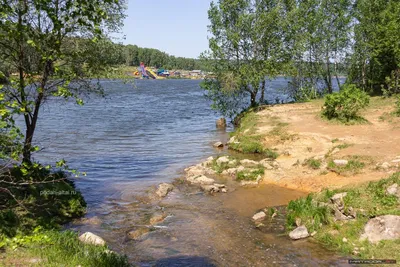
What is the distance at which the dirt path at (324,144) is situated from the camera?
53.8 feet

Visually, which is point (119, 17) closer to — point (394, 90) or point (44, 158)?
point (44, 158)

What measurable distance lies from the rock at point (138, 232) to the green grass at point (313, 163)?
9364mm

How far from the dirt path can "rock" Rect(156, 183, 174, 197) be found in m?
4.76

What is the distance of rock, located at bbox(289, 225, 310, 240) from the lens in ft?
38.0

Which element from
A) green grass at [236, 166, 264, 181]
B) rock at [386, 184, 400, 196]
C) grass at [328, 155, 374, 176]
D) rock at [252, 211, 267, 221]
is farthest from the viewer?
green grass at [236, 166, 264, 181]

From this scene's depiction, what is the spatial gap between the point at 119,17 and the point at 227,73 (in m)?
18.1

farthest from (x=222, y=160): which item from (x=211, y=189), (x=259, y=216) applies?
(x=259, y=216)

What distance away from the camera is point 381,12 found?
36562 mm

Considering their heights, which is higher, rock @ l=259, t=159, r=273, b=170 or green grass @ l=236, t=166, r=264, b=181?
rock @ l=259, t=159, r=273, b=170

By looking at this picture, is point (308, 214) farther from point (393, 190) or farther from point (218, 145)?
point (218, 145)

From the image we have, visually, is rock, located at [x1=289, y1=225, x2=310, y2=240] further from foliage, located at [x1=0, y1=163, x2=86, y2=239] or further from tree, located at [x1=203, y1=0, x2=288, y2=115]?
tree, located at [x1=203, y1=0, x2=288, y2=115]

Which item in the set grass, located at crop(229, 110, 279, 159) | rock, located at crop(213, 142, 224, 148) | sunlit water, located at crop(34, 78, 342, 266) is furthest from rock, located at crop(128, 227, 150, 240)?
rock, located at crop(213, 142, 224, 148)

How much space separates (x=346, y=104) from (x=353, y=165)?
10.0 metres

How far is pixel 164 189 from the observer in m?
16.9
